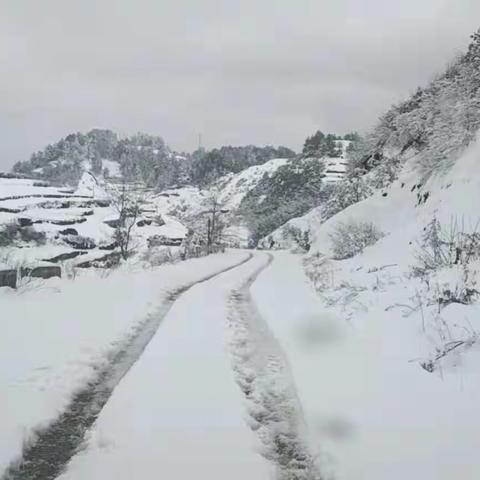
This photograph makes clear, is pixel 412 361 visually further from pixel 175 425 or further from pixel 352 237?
pixel 352 237

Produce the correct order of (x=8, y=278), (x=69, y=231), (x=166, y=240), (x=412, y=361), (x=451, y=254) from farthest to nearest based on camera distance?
(x=166, y=240) < (x=69, y=231) < (x=8, y=278) < (x=451, y=254) < (x=412, y=361)

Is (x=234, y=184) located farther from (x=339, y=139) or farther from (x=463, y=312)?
(x=463, y=312)

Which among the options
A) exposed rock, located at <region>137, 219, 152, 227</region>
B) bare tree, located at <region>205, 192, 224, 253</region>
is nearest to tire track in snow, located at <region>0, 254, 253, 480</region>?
bare tree, located at <region>205, 192, 224, 253</region>

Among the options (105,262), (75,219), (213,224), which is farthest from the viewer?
(75,219)

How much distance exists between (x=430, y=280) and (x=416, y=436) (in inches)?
256

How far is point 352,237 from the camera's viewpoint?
27719mm

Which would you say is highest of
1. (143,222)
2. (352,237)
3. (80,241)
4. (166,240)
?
(352,237)

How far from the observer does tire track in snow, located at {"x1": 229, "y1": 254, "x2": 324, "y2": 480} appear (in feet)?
15.3

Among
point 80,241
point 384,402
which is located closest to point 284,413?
point 384,402

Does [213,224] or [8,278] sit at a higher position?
[8,278]

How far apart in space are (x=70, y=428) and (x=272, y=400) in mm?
2252

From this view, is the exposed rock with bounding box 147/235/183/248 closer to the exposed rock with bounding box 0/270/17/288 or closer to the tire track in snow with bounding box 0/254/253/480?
the exposed rock with bounding box 0/270/17/288

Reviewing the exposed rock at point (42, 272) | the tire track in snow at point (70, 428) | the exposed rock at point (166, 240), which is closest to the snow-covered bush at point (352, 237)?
the exposed rock at point (42, 272)

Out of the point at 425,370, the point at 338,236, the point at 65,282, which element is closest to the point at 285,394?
the point at 425,370
